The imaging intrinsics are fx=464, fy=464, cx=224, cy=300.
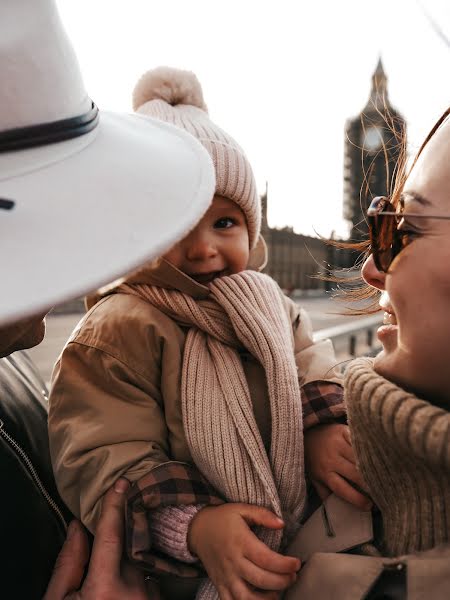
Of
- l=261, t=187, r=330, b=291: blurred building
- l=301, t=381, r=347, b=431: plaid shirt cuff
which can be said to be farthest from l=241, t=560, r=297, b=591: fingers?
l=261, t=187, r=330, b=291: blurred building

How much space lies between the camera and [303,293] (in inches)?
1725

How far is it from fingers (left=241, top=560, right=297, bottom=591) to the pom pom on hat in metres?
1.70

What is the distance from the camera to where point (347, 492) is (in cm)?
125

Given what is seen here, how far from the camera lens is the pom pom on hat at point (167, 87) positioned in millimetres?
1898

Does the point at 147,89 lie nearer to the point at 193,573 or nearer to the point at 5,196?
the point at 5,196

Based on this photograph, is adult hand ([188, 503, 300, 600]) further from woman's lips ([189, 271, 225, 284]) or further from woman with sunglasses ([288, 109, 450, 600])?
woman's lips ([189, 271, 225, 284])

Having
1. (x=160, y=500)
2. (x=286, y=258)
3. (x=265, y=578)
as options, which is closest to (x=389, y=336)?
(x=265, y=578)

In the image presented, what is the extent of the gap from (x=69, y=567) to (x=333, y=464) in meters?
0.81

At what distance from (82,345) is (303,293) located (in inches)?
1695

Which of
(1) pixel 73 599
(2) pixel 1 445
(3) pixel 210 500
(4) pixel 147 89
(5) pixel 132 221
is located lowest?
(1) pixel 73 599

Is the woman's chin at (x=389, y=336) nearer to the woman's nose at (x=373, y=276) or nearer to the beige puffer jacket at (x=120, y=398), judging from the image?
the woman's nose at (x=373, y=276)

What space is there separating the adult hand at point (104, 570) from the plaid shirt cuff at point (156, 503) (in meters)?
0.04

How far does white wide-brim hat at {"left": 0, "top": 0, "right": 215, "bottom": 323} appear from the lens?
2.13 feet

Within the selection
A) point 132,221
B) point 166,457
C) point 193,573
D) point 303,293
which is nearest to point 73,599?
point 193,573
